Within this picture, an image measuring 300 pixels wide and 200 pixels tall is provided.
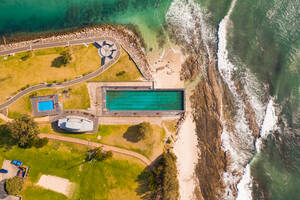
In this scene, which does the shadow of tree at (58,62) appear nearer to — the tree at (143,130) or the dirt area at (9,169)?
the tree at (143,130)

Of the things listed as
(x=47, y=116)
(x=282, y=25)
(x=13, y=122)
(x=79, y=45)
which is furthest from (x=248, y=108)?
(x=13, y=122)

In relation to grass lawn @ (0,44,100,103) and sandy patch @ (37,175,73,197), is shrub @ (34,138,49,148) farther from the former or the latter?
grass lawn @ (0,44,100,103)

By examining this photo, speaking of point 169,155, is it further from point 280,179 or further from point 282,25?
point 282,25

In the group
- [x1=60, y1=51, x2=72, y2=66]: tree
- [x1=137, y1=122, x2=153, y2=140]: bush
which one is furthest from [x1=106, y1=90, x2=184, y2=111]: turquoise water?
[x1=60, y1=51, x2=72, y2=66]: tree

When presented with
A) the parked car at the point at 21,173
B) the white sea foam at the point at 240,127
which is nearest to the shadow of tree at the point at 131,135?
the white sea foam at the point at 240,127

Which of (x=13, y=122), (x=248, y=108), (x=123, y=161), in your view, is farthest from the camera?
(x=248, y=108)

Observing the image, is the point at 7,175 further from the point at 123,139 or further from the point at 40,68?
the point at 123,139
